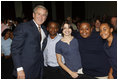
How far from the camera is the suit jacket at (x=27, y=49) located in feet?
5.63

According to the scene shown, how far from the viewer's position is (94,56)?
74.1 inches

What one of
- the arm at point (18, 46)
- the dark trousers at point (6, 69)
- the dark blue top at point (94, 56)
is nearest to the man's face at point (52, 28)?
the dark blue top at point (94, 56)

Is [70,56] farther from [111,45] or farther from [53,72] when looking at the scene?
[53,72]

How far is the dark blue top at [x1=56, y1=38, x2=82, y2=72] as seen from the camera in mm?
1927

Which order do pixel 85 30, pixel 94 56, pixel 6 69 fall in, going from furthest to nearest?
1. pixel 6 69
2. pixel 85 30
3. pixel 94 56

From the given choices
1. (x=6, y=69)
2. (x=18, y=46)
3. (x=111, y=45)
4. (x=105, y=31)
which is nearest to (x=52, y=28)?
(x=18, y=46)

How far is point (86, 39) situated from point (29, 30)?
78 cm

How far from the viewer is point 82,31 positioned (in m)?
1.98

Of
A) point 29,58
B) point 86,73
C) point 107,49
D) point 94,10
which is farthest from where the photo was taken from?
point 94,10

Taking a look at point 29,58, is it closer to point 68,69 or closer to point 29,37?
point 29,37

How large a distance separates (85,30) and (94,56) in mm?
388

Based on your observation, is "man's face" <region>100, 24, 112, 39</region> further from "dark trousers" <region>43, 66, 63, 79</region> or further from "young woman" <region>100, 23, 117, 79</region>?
"dark trousers" <region>43, 66, 63, 79</region>

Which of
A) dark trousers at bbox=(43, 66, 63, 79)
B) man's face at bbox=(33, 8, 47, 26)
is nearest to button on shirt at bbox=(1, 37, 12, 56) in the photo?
dark trousers at bbox=(43, 66, 63, 79)

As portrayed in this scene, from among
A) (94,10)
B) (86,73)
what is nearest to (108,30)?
(86,73)
